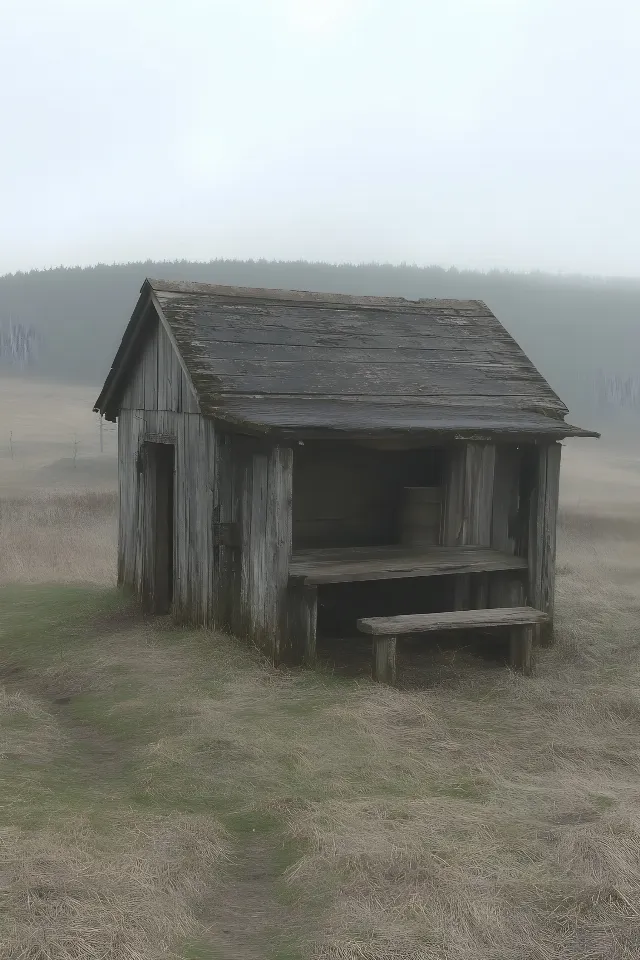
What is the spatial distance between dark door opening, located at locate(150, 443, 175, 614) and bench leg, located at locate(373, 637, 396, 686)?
14.5 ft

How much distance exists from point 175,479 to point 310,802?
603 centimetres

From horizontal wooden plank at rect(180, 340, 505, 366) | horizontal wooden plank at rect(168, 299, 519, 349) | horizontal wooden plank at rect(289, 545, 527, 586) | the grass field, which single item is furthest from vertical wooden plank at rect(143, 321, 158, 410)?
horizontal wooden plank at rect(289, 545, 527, 586)

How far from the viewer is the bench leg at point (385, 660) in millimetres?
9352

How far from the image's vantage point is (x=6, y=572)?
52.7 feet

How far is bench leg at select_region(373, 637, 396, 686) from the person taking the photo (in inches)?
368

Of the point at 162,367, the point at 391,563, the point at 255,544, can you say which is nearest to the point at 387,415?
the point at 391,563

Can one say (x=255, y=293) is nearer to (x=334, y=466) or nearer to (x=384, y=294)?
(x=334, y=466)

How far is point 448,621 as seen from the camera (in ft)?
31.3

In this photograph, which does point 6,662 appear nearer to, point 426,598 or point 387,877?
point 426,598

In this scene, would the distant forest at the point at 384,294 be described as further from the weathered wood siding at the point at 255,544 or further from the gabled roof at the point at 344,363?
the weathered wood siding at the point at 255,544

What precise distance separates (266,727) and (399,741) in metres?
1.08

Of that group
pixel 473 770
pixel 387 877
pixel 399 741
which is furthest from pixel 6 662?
pixel 387 877

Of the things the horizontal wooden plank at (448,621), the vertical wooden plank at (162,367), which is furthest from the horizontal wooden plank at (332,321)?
the horizontal wooden plank at (448,621)

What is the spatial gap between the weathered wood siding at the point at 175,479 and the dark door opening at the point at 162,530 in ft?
0.24
